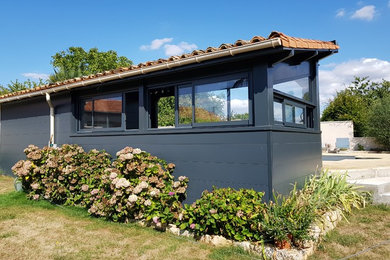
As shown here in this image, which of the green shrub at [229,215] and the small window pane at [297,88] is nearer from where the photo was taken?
the green shrub at [229,215]

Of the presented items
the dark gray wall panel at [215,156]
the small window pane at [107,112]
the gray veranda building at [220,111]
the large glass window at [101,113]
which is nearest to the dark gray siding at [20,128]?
the gray veranda building at [220,111]

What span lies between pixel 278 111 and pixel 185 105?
180 cm

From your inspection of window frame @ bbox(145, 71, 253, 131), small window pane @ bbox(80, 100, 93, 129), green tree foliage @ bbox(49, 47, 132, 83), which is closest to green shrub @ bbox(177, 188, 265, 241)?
window frame @ bbox(145, 71, 253, 131)

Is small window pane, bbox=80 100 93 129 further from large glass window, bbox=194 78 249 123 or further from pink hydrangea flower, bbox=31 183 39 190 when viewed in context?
large glass window, bbox=194 78 249 123

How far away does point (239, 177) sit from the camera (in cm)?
456

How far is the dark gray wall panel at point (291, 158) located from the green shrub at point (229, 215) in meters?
0.67

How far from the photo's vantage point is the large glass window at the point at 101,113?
6.67 m

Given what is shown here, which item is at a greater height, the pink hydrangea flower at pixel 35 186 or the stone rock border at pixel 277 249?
the pink hydrangea flower at pixel 35 186

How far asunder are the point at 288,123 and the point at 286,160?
903 millimetres

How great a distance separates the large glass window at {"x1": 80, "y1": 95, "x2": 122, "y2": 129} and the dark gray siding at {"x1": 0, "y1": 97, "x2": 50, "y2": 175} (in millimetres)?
2071

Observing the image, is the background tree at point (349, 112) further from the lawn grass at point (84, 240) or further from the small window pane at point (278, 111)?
the lawn grass at point (84, 240)

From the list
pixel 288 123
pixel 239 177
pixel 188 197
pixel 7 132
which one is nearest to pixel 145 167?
pixel 188 197

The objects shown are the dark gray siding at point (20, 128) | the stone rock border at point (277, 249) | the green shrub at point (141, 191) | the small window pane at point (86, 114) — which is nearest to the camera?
the stone rock border at point (277, 249)

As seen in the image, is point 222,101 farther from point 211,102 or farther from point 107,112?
point 107,112
